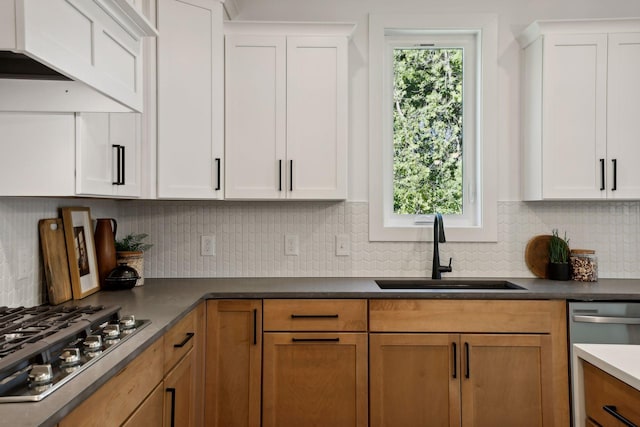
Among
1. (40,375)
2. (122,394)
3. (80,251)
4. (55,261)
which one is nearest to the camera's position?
(40,375)

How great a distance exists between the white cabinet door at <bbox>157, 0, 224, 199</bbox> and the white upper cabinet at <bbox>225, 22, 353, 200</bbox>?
0.11 m

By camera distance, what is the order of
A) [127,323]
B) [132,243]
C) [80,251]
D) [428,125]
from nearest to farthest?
[127,323]
[80,251]
[132,243]
[428,125]

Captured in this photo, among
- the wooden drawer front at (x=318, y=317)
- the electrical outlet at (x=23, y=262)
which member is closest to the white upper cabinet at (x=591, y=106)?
the wooden drawer front at (x=318, y=317)

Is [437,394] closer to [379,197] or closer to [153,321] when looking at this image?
[379,197]

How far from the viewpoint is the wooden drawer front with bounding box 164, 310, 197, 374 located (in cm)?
180

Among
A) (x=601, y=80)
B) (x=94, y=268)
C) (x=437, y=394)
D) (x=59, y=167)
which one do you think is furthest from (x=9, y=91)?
(x=601, y=80)

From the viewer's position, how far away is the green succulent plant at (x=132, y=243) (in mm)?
2648

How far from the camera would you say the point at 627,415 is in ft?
3.72

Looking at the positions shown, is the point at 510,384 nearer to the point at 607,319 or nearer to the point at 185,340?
the point at 607,319

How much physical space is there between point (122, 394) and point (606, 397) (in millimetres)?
1275

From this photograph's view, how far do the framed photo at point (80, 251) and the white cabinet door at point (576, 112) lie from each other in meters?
2.48

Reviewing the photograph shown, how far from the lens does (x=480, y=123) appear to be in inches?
118

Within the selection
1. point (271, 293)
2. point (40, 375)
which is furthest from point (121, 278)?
point (40, 375)

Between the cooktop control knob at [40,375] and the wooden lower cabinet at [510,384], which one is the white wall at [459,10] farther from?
the cooktop control knob at [40,375]
